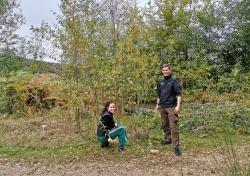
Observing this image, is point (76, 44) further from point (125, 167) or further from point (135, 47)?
point (125, 167)

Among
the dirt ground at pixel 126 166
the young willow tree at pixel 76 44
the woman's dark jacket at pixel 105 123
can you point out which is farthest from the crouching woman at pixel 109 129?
the young willow tree at pixel 76 44

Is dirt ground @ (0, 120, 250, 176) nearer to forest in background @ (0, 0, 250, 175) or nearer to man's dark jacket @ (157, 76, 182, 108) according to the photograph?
forest in background @ (0, 0, 250, 175)

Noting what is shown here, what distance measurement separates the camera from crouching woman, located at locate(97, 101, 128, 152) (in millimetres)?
8414

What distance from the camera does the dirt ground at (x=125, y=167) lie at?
281 inches

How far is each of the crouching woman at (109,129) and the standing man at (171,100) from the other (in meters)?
0.90

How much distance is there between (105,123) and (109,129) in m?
0.15

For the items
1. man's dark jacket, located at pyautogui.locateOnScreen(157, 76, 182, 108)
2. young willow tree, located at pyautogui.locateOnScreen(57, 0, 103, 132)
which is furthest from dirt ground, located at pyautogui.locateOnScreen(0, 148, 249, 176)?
young willow tree, located at pyautogui.locateOnScreen(57, 0, 103, 132)

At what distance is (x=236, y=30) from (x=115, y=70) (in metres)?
8.80

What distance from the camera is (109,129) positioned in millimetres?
8578

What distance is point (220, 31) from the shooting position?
54.7 feet

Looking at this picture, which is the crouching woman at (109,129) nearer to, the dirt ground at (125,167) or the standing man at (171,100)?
the dirt ground at (125,167)

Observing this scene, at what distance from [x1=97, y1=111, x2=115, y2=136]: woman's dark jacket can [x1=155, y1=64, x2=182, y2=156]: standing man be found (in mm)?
1014

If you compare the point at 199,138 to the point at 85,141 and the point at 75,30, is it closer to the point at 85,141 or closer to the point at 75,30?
the point at 85,141

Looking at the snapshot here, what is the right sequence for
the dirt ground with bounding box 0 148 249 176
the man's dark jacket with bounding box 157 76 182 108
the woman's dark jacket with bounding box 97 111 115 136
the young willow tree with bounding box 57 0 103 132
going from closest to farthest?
the dirt ground with bounding box 0 148 249 176 < the man's dark jacket with bounding box 157 76 182 108 < the woman's dark jacket with bounding box 97 111 115 136 < the young willow tree with bounding box 57 0 103 132
